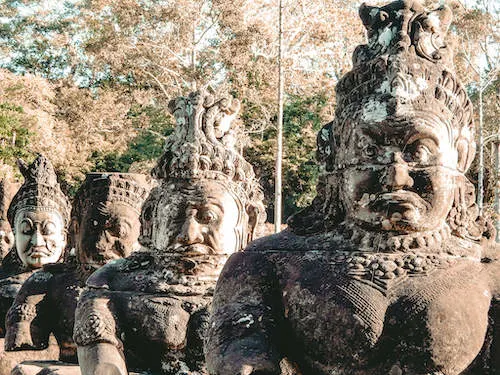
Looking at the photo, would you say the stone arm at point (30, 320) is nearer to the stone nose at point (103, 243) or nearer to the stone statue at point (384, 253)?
the stone nose at point (103, 243)

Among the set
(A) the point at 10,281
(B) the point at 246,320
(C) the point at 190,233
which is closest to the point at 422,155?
(B) the point at 246,320

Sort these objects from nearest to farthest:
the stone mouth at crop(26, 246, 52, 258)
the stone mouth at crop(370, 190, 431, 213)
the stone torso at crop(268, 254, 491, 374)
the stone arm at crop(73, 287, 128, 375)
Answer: the stone torso at crop(268, 254, 491, 374)
the stone mouth at crop(370, 190, 431, 213)
the stone arm at crop(73, 287, 128, 375)
the stone mouth at crop(26, 246, 52, 258)

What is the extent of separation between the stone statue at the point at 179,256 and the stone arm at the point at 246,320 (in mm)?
1606

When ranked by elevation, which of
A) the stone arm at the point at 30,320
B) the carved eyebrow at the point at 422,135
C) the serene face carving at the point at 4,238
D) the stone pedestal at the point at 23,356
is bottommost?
the stone pedestal at the point at 23,356

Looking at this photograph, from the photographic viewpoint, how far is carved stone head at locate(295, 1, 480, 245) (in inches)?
135

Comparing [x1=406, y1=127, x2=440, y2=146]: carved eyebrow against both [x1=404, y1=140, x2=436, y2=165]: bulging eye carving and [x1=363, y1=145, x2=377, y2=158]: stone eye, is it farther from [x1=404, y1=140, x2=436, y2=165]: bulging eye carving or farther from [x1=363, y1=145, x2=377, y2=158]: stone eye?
[x1=363, y1=145, x2=377, y2=158]: stone eye

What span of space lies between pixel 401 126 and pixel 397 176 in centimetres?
23

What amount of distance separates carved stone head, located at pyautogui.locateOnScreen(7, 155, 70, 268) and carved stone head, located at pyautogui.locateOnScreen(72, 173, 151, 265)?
1778 millimetres

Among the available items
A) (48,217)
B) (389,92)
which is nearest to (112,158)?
(48,217)

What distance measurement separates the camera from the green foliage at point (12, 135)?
22734 mm

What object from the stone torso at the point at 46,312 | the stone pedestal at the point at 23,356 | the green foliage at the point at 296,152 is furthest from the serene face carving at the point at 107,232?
the green foliage at the point at 296,152

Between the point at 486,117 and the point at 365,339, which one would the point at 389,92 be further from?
the point at 486,117

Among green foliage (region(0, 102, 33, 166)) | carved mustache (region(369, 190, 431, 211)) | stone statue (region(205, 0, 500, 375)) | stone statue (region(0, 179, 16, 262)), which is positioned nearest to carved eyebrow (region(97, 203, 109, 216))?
stone statue (region(205, 0, 500, 375))

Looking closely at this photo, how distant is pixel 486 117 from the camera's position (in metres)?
Result: 29.2
